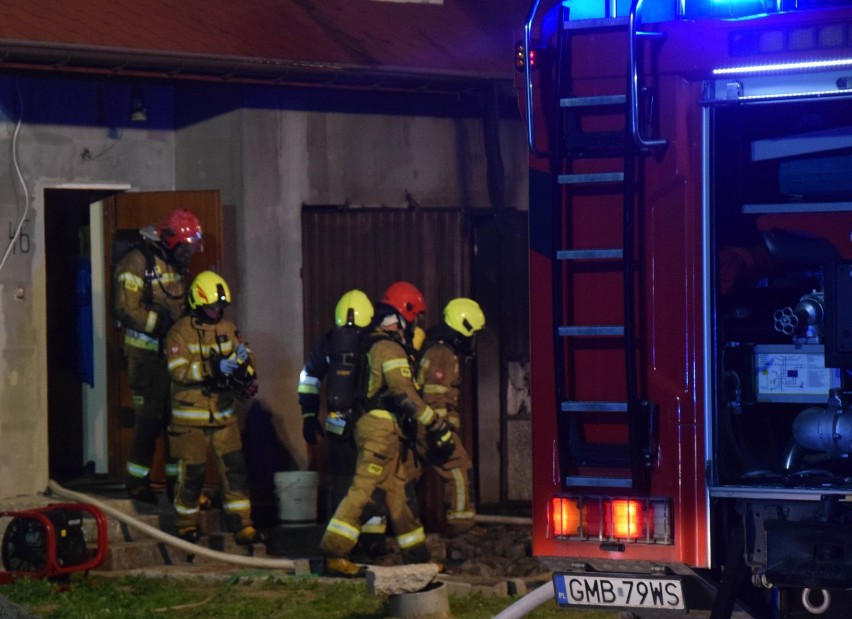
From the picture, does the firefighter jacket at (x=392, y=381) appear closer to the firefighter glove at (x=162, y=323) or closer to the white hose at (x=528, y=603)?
the firefighter glove at (x=162, y=323)

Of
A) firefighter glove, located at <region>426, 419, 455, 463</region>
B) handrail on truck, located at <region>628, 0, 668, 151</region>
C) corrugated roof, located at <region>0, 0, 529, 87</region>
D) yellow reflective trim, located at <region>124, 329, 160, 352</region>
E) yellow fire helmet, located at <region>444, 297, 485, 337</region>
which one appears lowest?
firefighter glove, located at <region>426, 419, 455, 463</region>

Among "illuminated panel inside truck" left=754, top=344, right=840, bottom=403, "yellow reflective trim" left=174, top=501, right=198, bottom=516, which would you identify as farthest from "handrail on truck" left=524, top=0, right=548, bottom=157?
"yellow reflective trim" left=174, top=501, right=198, bottom=516

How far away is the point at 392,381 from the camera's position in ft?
35.0

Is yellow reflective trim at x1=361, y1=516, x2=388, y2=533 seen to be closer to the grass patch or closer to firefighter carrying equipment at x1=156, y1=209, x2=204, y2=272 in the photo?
the grass patch

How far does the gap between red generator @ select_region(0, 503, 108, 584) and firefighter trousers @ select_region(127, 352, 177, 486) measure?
1267 mm

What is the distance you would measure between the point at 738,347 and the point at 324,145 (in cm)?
664

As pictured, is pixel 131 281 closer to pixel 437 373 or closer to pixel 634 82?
pixel 437 373

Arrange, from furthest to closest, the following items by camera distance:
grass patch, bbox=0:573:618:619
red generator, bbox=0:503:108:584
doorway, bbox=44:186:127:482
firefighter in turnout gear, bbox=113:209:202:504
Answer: doorway, bbox=44:186:127:482 → firefighter in turnout gear, bbox=113:209:202:504 → red generator, bbox=0:503:108:584 → grass patch, bbox=0:573:618:619

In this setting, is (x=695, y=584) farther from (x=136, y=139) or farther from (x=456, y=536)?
(x=136, y=139)

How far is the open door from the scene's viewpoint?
1252cm

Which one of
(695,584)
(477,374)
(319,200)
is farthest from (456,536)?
(695,584)

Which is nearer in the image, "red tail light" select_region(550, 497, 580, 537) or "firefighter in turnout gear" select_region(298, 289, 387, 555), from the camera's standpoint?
"red tail light" select_region(550, 497, 580, 537)

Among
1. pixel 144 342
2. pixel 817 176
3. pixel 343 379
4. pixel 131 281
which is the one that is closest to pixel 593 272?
pixel 817 176

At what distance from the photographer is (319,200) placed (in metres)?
12.9
